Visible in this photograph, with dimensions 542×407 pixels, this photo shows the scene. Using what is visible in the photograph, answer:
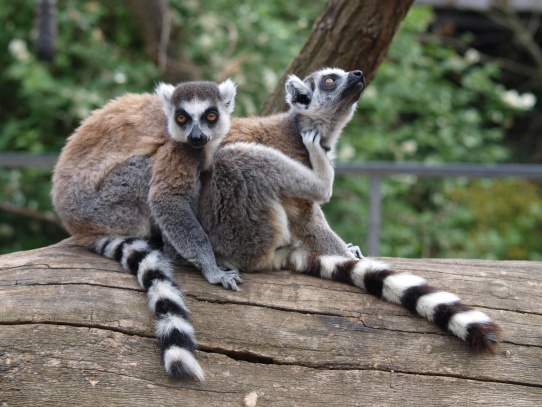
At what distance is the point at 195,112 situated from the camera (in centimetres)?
363

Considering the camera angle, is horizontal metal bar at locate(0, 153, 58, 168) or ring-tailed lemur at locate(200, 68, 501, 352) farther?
horizontal metal bar at locate(0, 153, 58, 168)

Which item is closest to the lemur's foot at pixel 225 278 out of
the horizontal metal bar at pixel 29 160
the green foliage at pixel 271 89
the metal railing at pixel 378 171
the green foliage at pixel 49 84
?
the metal railing at pixel 378 171

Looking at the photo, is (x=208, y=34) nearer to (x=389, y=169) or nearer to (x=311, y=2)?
(x=311, y=2)

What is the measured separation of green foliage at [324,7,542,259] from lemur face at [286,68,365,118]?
110 inches

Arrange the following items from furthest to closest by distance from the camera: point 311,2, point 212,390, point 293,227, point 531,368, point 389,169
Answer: point 311,2
point 389,169
point 293,227
point 531,368
point 212,390

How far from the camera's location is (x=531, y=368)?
3227mm

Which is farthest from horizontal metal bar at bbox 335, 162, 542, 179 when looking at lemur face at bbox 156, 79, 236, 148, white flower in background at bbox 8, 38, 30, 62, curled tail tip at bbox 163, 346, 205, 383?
white flower in background at bbox 8, 38, 30, 62

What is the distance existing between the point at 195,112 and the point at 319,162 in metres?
0.73

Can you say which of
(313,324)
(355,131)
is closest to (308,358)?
(313,324)

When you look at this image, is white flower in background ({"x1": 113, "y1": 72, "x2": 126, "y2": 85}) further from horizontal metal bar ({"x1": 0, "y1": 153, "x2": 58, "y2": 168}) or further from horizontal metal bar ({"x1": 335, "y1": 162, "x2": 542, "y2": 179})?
horizontal metal bar ({"x1": 335, "y1": 162, "x2": 542, "y2": 179})

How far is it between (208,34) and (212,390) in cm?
531

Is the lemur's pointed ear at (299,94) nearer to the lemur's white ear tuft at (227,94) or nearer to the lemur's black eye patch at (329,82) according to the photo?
the lemur's black eye patch at (329,82)

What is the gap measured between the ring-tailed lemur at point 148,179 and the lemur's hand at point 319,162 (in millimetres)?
483

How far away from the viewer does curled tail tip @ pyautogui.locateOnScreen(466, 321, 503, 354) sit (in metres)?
3.17
